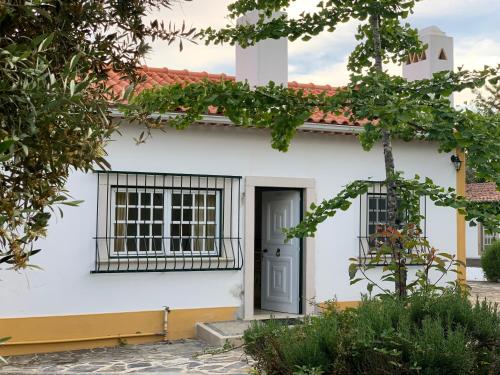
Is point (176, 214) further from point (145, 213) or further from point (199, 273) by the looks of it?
point (199, 273)

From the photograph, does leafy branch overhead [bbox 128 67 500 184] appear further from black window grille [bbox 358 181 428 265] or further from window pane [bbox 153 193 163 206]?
black window grille [bbox 358 181 428 265]

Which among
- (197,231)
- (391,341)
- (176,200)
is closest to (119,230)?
(176,200)

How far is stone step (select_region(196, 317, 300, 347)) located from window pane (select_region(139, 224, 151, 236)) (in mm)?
1596

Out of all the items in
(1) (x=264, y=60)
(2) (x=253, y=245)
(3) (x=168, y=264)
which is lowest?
(3) (x=168, y=264)

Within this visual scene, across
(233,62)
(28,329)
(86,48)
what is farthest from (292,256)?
(86,48)

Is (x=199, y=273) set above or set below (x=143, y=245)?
below

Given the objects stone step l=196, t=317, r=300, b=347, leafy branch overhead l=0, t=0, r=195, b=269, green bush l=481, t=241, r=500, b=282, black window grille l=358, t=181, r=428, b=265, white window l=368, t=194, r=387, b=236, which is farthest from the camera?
green bush l=481, t=241, r=500, b=282

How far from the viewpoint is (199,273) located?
32.2 feet

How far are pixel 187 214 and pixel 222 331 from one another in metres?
1.97

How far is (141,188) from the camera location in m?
9.59

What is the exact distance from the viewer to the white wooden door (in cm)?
1086

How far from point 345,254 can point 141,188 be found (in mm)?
3692

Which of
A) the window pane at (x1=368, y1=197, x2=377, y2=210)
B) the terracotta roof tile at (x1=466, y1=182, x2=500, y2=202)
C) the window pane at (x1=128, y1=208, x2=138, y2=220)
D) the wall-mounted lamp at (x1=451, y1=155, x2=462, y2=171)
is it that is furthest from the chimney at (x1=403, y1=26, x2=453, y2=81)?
the terracotta roof tile at (x1=466, y1=182, x2=500, y2=202)

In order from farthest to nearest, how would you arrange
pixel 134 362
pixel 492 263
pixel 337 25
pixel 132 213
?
1. pixel 492 263
2. pixel 132 213
3. pixel 134 362
4. pixel 337 25
